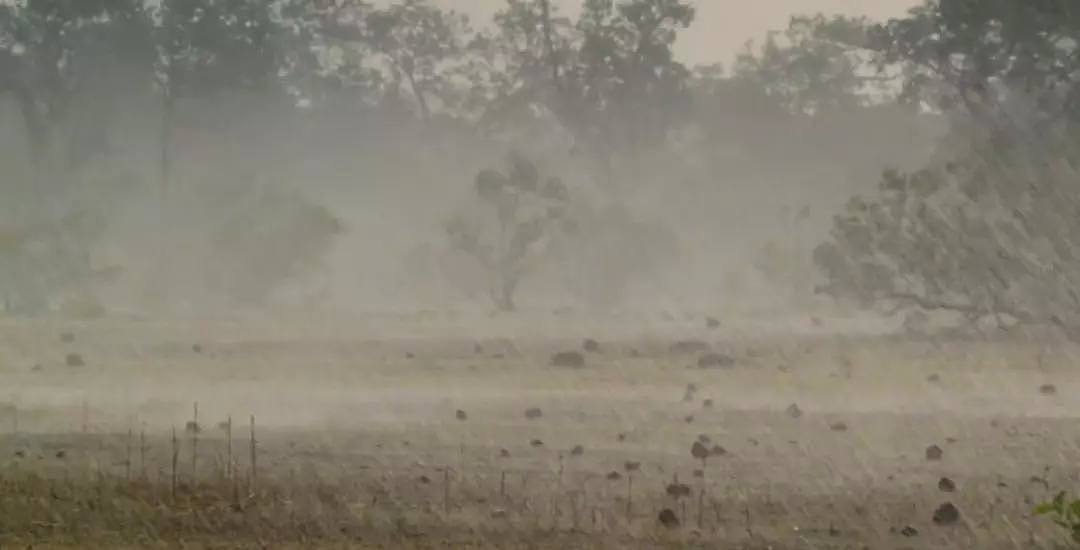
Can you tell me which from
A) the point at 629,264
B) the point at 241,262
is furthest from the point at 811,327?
the point at 241,262

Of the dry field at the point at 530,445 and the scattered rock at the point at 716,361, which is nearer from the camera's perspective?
the dry field at the point at 530,445

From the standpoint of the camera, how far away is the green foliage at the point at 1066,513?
2832mm

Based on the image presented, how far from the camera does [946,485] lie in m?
3.75

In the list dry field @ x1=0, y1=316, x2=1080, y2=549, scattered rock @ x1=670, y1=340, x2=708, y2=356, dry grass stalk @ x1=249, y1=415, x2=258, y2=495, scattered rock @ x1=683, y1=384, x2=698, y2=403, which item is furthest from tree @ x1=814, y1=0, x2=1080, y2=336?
dry grass stalk @ x1=249, y1=415, x2=258, y2=495

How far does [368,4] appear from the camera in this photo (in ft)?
37.8

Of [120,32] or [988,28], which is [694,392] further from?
[120,32]

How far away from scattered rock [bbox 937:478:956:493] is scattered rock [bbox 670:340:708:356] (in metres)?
3.58

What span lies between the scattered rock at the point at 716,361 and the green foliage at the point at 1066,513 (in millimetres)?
3592

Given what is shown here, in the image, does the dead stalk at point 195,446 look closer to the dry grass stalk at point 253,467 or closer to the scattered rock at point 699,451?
the dry grass stalk at point 253,467

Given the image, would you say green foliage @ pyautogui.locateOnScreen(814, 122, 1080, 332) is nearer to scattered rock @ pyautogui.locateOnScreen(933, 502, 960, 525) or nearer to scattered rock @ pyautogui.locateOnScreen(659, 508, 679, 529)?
scattered rock @ pyautogui.locateOnScreen(933, 502, 960, 525)

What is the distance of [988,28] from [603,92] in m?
4.15

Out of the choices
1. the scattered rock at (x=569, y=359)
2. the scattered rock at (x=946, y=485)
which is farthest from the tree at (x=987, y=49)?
the scattered rock at (x=946, y=485)

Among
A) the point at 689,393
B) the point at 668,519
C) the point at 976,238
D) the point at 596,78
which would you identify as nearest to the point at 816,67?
the point at 596,78

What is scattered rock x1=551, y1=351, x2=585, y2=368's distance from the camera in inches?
266
